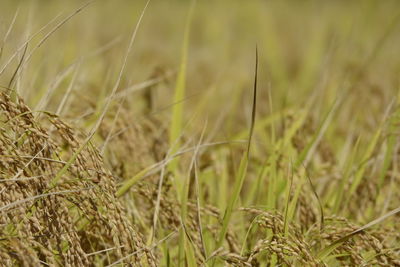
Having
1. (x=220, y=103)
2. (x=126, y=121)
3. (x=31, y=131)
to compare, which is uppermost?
(x=31, y=131)

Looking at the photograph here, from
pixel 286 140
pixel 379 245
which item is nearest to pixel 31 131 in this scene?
pixel 379 245

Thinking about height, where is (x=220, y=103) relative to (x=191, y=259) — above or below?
below

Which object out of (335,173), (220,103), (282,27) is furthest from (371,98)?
(282,27)

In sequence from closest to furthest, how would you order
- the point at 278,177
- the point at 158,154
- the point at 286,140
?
the point at 278,177, the point at 286,140, the point at 158,154

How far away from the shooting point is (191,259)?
1.56 m

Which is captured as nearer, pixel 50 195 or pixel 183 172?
pixel 50 195

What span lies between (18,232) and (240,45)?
5272 millimetres

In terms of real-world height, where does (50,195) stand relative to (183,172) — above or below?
above

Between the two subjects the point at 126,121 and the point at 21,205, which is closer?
the point at 21,205

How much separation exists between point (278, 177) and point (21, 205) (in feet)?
3.16

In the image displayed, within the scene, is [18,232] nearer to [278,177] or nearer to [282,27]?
[278,177]

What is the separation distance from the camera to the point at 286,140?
2.24 m

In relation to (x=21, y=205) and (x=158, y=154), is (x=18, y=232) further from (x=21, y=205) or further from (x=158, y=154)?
(x=158, y=154)

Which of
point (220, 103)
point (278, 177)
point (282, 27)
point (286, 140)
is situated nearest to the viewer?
point (278, 177)
